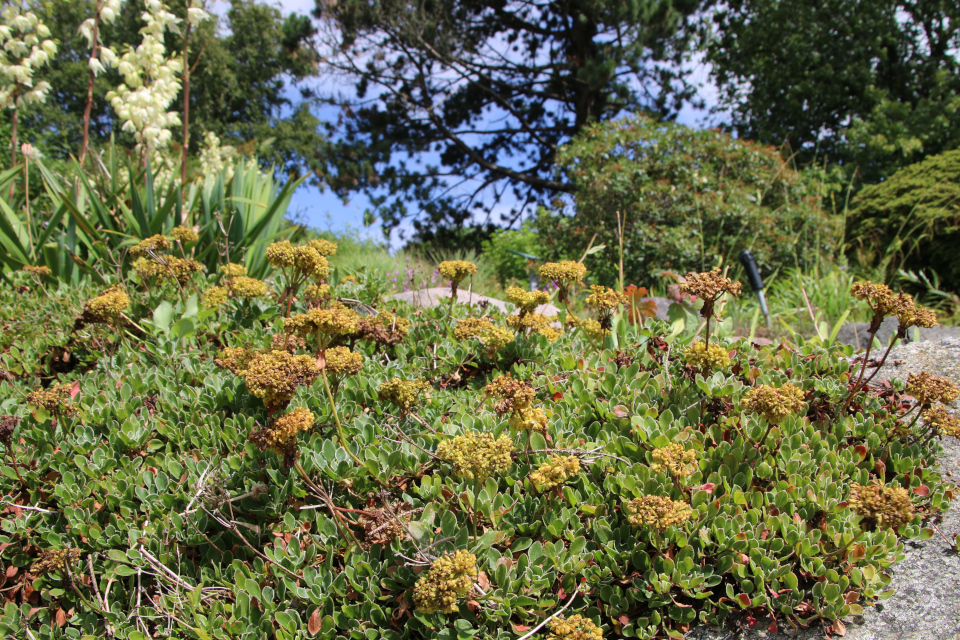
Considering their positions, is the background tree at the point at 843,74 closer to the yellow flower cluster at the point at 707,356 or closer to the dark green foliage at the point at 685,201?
the dark green foliage at the point at 685,201

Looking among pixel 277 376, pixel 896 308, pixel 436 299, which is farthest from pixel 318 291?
pixel 896 308

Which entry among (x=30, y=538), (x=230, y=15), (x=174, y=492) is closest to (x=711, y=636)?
(x=174, y=492)

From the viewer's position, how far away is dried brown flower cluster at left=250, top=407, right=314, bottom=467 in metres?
1.45

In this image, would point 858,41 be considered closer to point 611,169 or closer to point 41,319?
point 611,169

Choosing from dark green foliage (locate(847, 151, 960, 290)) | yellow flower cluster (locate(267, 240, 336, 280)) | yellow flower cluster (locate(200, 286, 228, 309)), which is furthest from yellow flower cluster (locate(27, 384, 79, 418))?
dark green foliage (locate(847, 151, 960, 290))

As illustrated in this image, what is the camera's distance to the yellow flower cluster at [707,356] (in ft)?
6.26

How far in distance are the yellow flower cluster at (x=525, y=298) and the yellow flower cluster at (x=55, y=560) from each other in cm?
166

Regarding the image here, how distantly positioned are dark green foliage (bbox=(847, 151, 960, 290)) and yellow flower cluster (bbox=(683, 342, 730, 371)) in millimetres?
8597

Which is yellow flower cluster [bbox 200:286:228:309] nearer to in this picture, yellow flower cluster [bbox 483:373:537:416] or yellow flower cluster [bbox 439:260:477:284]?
yellow flower cluster [bbox 439:260:477:284]

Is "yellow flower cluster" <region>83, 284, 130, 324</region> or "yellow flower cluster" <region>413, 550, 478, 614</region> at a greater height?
"yellow flower cluster" <region>83, 284, 130, 324</region>

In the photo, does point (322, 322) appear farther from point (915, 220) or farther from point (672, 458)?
point (915, 220)

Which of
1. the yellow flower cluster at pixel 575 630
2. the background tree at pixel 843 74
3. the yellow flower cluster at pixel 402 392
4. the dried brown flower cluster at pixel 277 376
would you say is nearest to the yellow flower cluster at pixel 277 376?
the dried brown flower cluster at pixel 277 376

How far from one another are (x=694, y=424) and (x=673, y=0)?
546 inches

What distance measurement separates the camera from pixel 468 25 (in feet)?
50.9
